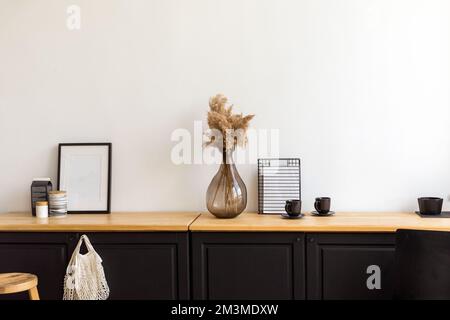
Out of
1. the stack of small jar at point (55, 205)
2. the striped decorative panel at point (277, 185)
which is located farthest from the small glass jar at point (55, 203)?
the striped decorative panel at point (277, 185)

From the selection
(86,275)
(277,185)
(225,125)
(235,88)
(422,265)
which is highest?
(235,88)

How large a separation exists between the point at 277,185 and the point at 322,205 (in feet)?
0.91

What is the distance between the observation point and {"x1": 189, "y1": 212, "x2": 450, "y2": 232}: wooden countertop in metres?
2.04

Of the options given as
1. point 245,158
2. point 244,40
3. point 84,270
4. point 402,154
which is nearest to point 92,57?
point 244,40

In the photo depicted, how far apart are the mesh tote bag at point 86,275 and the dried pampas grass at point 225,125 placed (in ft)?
2.68

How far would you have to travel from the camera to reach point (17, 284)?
1836mm

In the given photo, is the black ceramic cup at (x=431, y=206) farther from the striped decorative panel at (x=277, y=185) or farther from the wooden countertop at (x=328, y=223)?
the striped decorative panel at (x=277, y=185)

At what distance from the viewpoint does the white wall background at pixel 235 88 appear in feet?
8.25

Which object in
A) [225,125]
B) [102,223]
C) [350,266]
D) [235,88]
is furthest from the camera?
[235,88]

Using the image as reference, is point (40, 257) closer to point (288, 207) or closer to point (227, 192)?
point (227, 192)

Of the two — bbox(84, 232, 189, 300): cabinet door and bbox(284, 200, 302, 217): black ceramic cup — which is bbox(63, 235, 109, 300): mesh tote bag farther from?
bbox(284, 200, 302, 217): black ceramic cup

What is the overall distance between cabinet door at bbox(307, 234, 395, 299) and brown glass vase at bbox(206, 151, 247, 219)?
43 centimetres

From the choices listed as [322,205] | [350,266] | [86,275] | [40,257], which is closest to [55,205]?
[40,257]

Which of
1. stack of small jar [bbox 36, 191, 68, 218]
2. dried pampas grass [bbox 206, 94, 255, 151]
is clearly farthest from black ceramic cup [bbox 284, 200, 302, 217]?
stack of small jar [bbox 36, 191, 68, 218]
